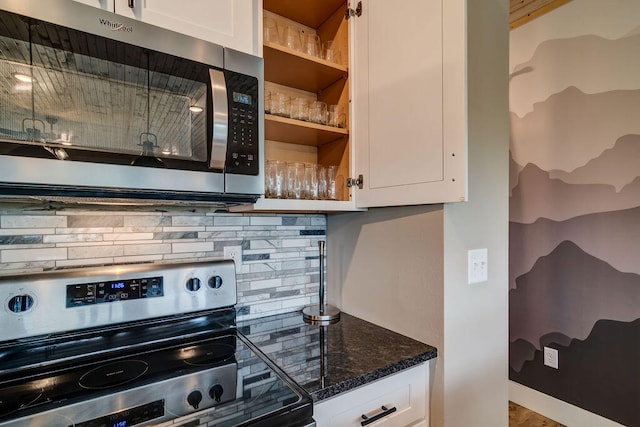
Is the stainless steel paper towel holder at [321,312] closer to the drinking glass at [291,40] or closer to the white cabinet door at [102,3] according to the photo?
the drinking glass at [291,40]

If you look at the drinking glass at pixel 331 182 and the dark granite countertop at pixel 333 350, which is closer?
the dark granite countertop at pixel 333 350

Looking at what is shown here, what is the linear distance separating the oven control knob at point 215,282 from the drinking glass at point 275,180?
1.25 ft

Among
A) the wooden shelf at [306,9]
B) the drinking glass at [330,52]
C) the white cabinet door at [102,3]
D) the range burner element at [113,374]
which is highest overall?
the wooden shelf at [306,9]

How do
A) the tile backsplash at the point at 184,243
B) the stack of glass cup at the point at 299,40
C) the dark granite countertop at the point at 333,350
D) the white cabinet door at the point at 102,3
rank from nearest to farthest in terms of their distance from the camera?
the white cabinet door at the point at 102,3
the dark granite countertop at the point at 333,350
the tile backsplash at the point at 184,243
the stack of glass cup at the point at 299,40

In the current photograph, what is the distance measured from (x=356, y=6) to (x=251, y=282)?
1.25m

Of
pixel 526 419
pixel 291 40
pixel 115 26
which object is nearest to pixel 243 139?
pixel 115 26

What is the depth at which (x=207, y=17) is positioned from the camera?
96 cm

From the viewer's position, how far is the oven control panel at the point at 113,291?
101 centimetres

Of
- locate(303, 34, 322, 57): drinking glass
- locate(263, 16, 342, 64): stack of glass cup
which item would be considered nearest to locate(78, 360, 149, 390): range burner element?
locate(263, 16, 342, 64): stack of glass cup

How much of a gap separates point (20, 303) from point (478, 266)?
148 centimetres

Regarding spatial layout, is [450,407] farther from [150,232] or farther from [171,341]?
[150,232]

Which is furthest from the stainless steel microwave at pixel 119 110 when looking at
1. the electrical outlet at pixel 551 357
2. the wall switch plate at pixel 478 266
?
the electrical outlet at pixel 551 357

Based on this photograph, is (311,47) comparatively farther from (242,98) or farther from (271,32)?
(242,98)

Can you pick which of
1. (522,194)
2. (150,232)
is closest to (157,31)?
(150,232)
